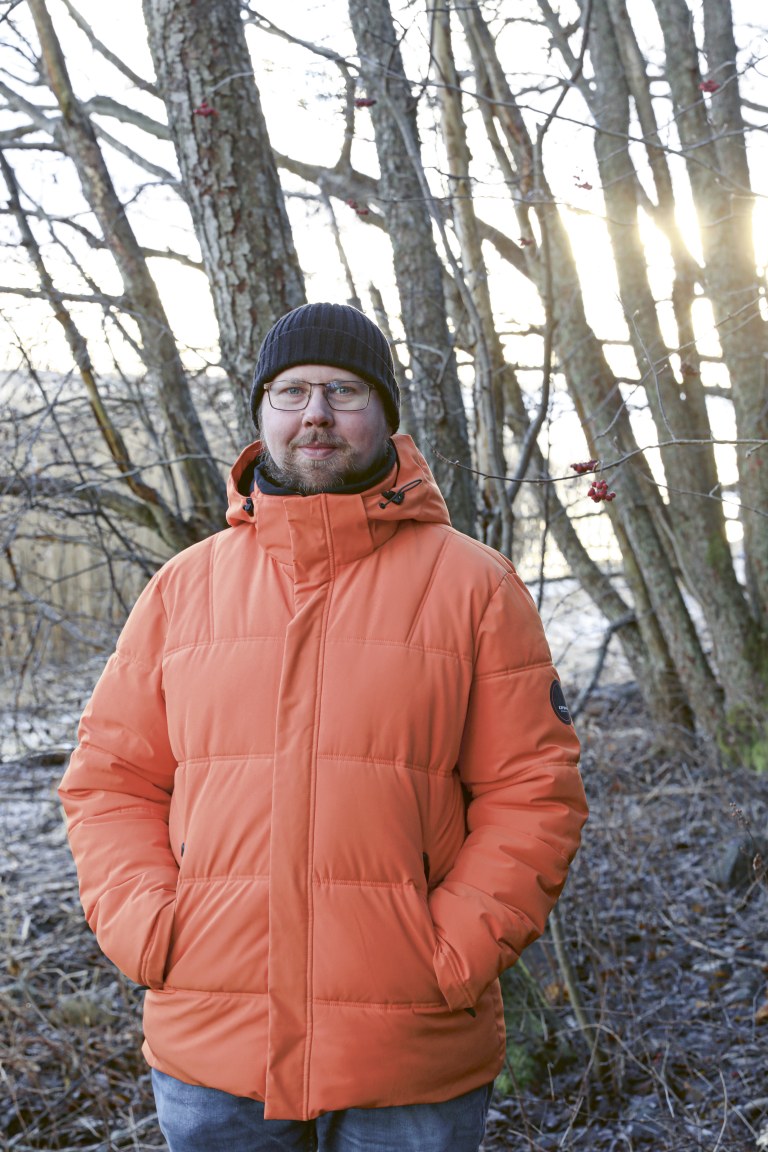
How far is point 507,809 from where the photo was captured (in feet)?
6.61

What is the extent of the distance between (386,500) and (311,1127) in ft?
3.94

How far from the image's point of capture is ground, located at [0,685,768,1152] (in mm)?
3350

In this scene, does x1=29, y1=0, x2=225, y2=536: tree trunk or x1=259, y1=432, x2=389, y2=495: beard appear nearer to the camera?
x1=259, y1=432, x2=389, y2=495: beard

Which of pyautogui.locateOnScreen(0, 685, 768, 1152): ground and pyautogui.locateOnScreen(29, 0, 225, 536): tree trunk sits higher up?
pyautogui.locateOnScreen(29, 0, 225, 536): tree trunk

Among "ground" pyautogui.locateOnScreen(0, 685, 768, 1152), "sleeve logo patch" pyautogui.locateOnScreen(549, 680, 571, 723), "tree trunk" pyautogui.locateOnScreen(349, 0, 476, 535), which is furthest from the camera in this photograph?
"tree trunk" pyautogui.locateOnScreen(349, 0, 476, 535)

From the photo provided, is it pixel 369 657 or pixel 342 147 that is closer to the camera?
pixel 369 657

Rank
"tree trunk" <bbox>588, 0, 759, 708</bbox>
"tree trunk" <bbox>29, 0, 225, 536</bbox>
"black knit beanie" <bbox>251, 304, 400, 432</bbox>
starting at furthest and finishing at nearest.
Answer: "tree trunk" <bbox>588, 0, 759, 708</bbox>, "tree trunk" <bbox>29, 0, 225, 536</bbox>, "black knit beanie" <bbox>251, 304, 400, 432</bbox>

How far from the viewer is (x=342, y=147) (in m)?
6.50

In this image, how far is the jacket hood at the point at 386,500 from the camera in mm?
2088

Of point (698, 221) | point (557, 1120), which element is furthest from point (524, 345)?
point (557, 1120)

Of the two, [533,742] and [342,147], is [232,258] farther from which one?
[342,147]

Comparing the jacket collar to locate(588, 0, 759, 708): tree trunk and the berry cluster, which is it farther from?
locate(588, 0, 759, 708): tree trunk

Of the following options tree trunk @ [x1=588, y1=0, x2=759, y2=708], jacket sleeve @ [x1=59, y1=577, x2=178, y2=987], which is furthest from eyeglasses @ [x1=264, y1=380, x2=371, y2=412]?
Result: tree trunk @ [x1=588, y1=0, x2=759, y2=708]

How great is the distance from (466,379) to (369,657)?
4153mm
